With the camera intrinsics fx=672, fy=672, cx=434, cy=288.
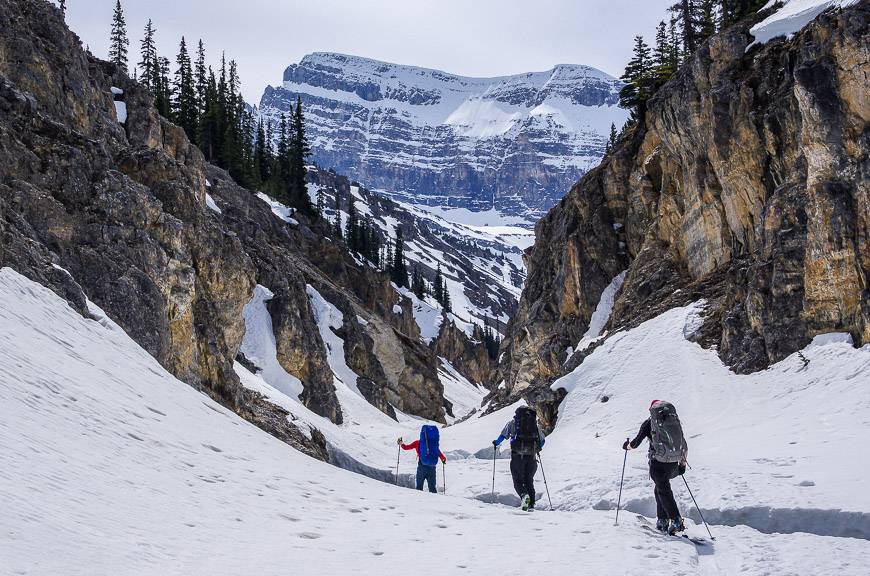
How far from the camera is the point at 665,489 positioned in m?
10.5

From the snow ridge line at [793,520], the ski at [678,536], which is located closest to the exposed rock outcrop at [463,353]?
the snow ridge line at [793,520]

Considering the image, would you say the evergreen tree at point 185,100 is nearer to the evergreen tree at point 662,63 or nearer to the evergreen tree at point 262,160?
the evergreen tree at point 262,160

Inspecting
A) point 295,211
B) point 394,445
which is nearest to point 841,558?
point 394,445

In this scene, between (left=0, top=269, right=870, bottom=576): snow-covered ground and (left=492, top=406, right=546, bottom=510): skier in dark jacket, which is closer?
(left=0, top=269, right=870, bottom=576): snow-covered ground

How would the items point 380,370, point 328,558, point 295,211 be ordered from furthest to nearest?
1. point 295,211
2. point 380,370
3. point 328,558

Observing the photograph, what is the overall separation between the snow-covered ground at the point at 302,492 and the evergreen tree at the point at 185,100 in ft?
193

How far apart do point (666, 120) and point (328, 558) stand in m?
31.2

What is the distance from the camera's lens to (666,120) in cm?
3372

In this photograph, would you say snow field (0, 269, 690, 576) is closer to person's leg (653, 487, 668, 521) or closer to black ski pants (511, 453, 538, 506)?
black ski pants (511, 453, 538, 506)

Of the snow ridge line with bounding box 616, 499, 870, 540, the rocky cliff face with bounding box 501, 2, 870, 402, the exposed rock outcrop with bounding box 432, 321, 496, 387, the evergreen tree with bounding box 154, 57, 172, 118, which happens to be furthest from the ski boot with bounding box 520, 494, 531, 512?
the exposed rock outcrop with bounding box 432, 321, 496, 387

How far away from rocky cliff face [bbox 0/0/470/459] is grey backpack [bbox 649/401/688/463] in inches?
480

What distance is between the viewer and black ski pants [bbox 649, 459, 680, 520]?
1046cm

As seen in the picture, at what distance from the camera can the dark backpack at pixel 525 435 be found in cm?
1303

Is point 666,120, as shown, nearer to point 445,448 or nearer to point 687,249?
point 687,249
